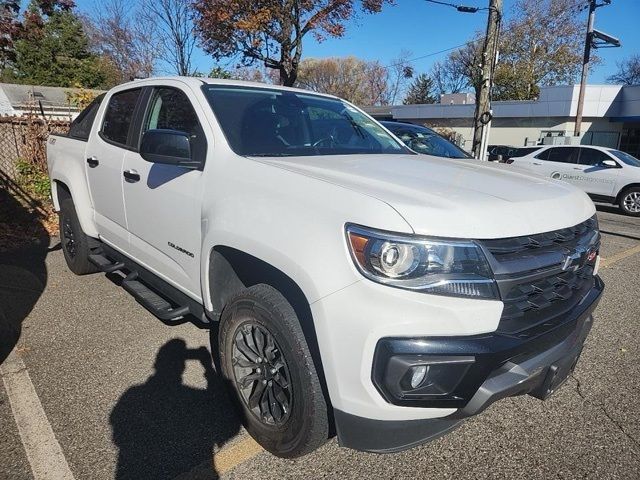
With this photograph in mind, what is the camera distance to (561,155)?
1248cm

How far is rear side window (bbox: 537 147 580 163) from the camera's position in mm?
12234

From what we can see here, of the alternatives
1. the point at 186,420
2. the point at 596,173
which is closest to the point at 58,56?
the point at 596,173

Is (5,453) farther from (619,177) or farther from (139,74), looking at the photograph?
(139,74)

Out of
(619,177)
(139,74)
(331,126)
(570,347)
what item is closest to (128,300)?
(331,126)

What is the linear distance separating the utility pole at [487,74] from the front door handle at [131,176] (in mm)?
8826

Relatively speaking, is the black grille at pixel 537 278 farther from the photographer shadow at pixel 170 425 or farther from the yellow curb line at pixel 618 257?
the yellow curb line at pixel 618 257

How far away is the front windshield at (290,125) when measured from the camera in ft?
9.05

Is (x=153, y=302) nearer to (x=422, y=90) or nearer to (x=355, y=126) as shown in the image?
(x=355, y=126)

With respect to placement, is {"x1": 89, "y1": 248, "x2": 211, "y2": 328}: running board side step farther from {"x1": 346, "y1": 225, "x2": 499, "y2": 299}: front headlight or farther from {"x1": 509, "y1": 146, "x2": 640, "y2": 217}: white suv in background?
{"x1": 509, "y1": 146, "x2": 640, "y2": 217}: white suv in background

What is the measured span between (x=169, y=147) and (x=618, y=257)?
6.39m

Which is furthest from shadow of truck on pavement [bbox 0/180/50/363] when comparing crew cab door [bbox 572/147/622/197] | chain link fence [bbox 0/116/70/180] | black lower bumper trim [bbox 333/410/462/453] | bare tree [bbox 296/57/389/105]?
bare tree [bbox 296/57/389/105]

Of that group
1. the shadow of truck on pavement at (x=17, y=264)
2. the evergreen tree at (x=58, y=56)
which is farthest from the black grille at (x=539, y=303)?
the evergreen tree at (x=58, y=56)

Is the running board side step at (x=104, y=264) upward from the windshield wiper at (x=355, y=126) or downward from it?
downward

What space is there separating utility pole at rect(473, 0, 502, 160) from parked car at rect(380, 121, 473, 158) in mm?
2530
